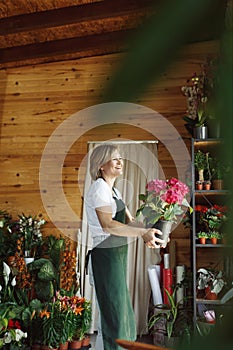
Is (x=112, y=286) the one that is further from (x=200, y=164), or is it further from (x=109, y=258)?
(x=200, y=164)

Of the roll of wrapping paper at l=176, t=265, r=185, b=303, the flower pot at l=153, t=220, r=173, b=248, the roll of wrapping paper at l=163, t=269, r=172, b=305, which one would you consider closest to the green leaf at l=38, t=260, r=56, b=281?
the roll of wrapping paper at l=163, t=269, r=172, b=305

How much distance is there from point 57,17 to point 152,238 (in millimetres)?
2841

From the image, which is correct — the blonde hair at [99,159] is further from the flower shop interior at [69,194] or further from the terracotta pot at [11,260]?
the terracotta pot at [11,260]

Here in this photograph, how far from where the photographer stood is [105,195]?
352cm

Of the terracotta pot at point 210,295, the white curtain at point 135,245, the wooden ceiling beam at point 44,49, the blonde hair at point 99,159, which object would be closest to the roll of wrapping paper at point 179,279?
the white curtain at point 135,245

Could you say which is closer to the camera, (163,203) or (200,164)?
(163,203)

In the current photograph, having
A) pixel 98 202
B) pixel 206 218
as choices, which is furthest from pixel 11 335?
pixel 206 218

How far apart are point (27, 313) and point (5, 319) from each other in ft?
1.01

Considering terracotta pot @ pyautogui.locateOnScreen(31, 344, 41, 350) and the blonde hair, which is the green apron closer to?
the blonde hair

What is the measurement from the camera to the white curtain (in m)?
5.70

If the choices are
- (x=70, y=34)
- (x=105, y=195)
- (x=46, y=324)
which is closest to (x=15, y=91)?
(x=70, y=34)

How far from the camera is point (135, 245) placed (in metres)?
5.87

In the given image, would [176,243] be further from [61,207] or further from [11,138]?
[11,138]

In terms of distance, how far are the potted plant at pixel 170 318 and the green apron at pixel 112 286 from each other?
1469 millimetres
